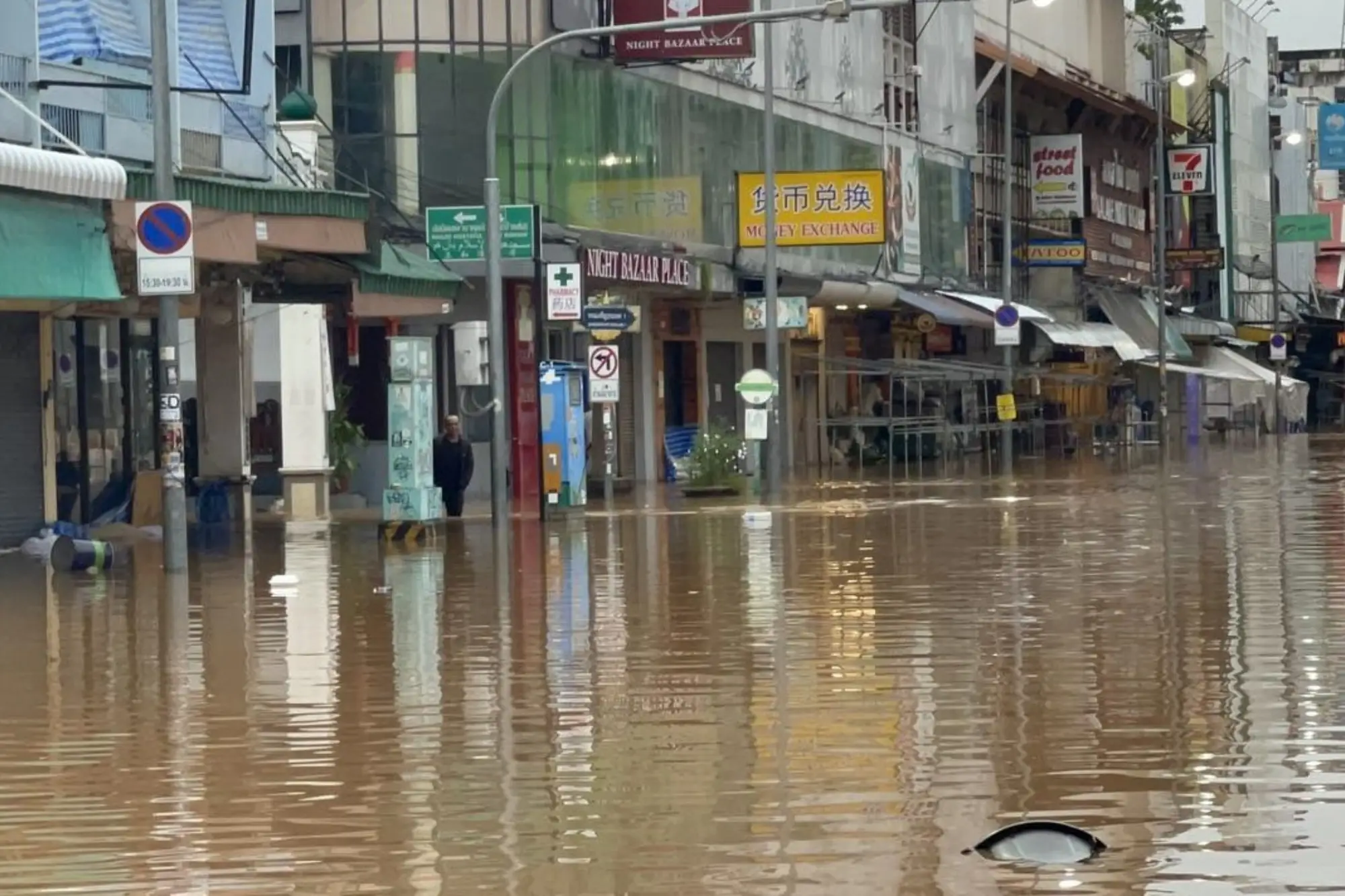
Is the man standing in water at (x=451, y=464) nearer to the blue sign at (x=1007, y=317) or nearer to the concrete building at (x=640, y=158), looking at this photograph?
the concrete building at (x=640, y=158)

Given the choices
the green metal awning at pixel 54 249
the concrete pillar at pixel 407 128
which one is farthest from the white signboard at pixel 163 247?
the concrete pillar at pixel 407 128

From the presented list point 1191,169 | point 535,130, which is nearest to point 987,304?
point 1191,169

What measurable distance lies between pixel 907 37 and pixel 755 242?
18.5 metres

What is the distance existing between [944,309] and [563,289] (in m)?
28.8

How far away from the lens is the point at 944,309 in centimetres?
6150

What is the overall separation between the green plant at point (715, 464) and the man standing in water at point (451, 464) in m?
7.62

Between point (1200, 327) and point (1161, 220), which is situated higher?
point (1161, 220)

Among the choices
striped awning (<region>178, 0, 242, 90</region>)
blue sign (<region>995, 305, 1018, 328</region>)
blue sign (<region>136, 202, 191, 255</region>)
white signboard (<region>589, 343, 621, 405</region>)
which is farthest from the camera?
blue sign (<region>995, 305, 1018, 328</region>)

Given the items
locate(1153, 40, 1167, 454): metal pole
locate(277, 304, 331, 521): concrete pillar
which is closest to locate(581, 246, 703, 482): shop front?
locate(277, 304, 331, 521): concrete pillar

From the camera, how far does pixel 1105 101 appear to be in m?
82.8

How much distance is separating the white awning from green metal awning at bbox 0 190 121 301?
8.5 inches

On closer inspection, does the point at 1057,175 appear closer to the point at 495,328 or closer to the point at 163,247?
the point at 495,328

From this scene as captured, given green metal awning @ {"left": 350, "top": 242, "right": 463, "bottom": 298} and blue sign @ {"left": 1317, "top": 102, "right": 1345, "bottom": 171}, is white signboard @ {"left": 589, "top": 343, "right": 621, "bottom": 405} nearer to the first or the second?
green metal awning @ {"left": 350, "top": 242, "right": 463, "bottom": 298}

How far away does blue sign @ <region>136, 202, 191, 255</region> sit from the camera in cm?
2223
